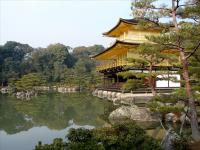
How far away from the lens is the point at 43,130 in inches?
562

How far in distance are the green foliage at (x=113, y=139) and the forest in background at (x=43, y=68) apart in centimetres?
3058

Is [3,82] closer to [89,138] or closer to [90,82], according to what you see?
[90,82]

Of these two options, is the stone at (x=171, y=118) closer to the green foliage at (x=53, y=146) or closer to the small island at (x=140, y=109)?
the small island at (x=140, y=109)

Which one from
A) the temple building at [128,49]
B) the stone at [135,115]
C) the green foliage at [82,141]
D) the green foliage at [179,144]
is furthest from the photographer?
the temple building at [128,49]

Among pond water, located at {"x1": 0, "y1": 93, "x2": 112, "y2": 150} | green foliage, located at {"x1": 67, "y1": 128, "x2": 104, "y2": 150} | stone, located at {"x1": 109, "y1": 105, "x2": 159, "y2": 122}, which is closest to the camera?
green foliage, located at {"x1": 67, "y1": 128, "x2": 104, "y2": 150}

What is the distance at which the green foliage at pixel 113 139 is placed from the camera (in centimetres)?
615

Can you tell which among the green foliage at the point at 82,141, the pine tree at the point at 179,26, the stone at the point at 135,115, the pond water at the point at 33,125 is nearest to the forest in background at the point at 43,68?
the pond water at the point at 33,125

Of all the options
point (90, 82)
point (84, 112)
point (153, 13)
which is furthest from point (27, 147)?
point (90, 82)

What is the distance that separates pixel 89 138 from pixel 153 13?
15.4 ft

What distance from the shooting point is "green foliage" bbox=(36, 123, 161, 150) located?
6.15m

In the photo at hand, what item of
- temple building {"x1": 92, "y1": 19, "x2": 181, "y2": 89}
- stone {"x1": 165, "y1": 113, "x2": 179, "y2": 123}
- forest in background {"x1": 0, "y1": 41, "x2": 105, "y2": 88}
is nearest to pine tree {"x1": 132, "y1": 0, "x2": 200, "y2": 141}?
stone {"x1": 165, "y1": 113, "x2": 179, "y2": 123}

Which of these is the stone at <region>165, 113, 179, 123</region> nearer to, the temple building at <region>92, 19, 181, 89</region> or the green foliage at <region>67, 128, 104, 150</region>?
the temple building at <region>92, 19, 181, 89</region>

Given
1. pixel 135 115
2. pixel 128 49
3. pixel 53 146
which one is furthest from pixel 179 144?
pixel 128 49

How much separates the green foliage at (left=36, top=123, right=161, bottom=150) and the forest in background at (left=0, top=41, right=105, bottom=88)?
30580 millimetres
